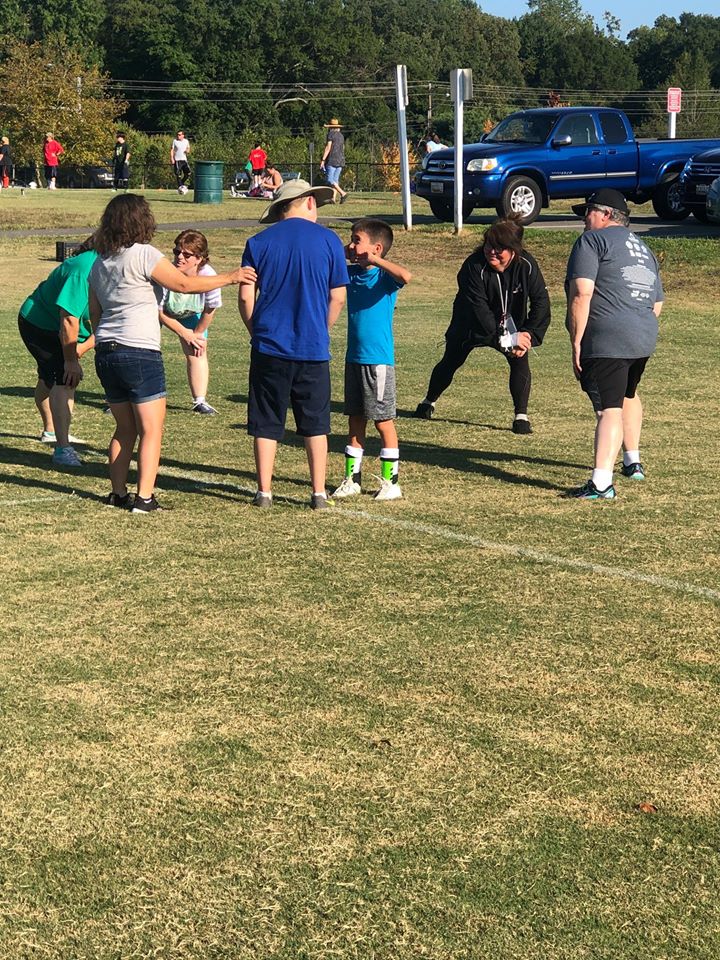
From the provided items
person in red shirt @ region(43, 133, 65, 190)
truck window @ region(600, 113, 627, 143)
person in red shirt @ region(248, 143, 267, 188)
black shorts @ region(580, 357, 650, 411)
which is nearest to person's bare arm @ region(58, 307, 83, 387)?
black shorts @ region(580, 357, 650, 411)

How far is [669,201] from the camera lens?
1141 inches

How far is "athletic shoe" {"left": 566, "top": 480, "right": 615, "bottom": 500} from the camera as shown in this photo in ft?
27.6

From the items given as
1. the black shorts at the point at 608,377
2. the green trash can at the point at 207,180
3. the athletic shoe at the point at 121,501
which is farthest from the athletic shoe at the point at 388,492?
the green trash can at the point at 207,180

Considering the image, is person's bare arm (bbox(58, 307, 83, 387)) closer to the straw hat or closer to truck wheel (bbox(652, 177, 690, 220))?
the straw hat

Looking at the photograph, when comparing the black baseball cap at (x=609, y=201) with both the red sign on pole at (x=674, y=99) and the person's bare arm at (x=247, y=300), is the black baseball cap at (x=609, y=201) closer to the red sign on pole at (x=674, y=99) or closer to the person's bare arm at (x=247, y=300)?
the person's bare arm at (x=247, y=300)

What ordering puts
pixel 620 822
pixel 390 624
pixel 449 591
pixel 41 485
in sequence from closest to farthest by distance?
pixel 620 822, pixel 390 624, pixel 449 591, pixel 41 485

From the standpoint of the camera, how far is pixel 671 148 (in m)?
28.6

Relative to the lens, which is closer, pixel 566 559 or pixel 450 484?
pixel 566 559

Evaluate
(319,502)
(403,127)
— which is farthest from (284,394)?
(403,127)

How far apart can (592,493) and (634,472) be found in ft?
2.42

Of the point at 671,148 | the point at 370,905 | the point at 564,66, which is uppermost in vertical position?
the point at 564,66

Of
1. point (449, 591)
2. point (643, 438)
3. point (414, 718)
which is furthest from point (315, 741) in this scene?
point (643, 438)

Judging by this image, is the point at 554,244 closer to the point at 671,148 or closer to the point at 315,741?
the point at 671,148

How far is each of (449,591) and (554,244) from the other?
773 inches
